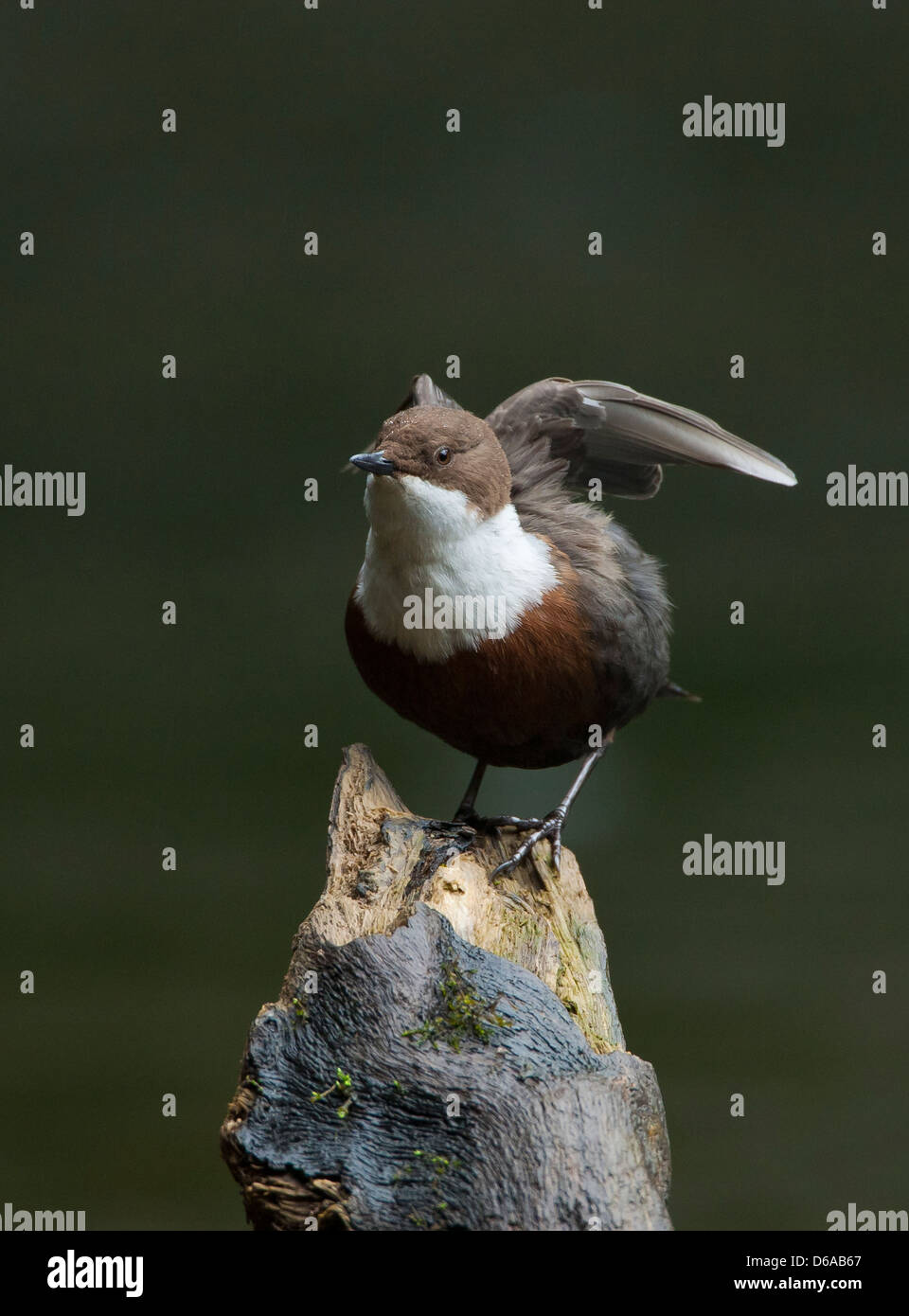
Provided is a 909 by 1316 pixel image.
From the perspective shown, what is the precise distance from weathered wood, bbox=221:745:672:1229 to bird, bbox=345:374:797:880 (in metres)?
0.50

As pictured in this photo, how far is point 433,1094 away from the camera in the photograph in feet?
5.48

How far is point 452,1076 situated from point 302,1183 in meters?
0.21

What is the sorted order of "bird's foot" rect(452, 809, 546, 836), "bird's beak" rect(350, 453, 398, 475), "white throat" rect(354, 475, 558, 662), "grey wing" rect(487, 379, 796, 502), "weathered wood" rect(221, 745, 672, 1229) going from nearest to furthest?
"weathered wood" rect(221, 745, 672, 1229) < "bird's beak" rect(350, 453, 398, 475) < "white throat" rect(354, 475, 558, 662) < "bird's foot" rect(452, 809, 546, 836) < "grey wing" rect(487, 379, 796, 502)

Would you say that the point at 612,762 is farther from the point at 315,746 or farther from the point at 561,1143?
the point at 561,1143

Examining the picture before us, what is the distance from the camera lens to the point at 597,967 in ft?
7.13

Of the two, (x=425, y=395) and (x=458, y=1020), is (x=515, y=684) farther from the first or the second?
(x=458, y=1020)

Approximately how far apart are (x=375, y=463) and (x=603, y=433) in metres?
0.72

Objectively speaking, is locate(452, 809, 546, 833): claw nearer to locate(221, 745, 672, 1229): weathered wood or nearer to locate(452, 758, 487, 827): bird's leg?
locate(452, 758, 487, 827): bird's leg

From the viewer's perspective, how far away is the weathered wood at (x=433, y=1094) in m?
1.57

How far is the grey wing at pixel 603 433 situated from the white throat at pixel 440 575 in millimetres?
267

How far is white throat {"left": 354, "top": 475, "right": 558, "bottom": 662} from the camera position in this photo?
2330mm

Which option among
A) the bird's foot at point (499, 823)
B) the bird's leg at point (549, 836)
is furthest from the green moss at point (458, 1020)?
the bird's foot at point (499, 823)

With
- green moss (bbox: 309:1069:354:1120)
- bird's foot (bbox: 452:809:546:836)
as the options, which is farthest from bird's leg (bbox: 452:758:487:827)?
green moss (bbox: 309:1069:354:1120)

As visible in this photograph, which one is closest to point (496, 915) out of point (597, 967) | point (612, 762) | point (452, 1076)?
point (597, 967)
